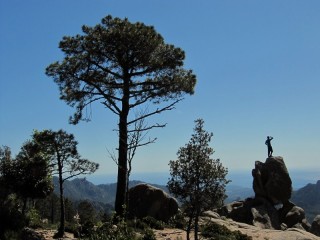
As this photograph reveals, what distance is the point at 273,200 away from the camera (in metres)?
36.4

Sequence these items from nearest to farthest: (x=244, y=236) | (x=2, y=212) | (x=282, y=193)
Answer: (x=2, y=212), (x=244, y=236), (x=282, y=193)

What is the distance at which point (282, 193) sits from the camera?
1431 inches

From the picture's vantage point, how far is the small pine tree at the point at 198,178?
51.0ft

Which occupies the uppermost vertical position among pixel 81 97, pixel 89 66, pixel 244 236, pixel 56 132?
pixel 89 66

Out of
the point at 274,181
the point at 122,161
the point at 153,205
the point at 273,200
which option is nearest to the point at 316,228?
the point at 273,200

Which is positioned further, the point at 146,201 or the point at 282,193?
the point at 282,193

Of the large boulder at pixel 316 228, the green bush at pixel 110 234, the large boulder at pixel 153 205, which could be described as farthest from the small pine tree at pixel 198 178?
the large boulder at pixel 316 228

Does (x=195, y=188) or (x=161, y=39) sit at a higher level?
(x=161, y=39)

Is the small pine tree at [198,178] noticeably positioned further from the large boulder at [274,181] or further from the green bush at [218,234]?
the large boulder at [274,181]

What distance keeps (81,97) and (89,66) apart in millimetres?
1984

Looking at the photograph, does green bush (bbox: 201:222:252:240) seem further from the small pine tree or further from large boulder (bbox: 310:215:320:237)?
large boulder (bbox: 310:215:320:237)

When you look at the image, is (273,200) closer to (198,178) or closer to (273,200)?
(273,200)

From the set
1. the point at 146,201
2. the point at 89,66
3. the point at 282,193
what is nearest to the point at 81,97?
the point at 89,66

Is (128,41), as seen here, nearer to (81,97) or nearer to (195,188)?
(81,97)
